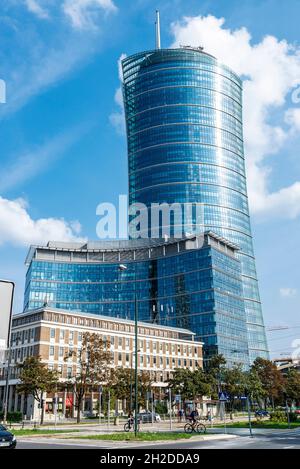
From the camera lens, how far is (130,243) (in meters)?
178

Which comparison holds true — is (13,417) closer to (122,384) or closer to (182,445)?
(122,384)

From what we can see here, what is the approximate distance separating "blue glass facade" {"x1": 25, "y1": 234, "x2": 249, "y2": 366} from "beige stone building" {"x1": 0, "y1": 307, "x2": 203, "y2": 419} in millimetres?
33828

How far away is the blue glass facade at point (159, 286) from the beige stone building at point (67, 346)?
1332 inches

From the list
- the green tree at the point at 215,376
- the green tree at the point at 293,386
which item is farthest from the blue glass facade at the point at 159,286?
the green tree at the point at 215,376

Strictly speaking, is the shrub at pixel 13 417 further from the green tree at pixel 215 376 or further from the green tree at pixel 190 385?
the green tree at pixel 215 376

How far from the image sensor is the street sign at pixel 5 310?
21.9ft

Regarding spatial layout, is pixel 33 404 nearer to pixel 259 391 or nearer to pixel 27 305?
pixel 259 391

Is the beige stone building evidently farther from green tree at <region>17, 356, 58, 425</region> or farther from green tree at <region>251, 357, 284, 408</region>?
green tree at <region>251, 357, 284, 408</region>

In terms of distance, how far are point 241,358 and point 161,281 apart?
36.7 m

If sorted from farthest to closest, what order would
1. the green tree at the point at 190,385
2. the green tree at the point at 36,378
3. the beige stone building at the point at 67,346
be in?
the beige stone building at the point at 67,346 < the green tree at the point at 190,385 < the green tree at the point at 36,378

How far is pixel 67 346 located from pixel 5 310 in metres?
83.5

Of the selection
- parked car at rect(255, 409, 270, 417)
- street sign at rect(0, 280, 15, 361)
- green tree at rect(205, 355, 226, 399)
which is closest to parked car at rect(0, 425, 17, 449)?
street sign at rect(0, 280, 15, 361)

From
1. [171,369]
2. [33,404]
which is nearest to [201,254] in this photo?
[171,369]

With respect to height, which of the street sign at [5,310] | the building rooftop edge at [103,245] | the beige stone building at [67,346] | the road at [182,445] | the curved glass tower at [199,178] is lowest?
the road at [182,445]
